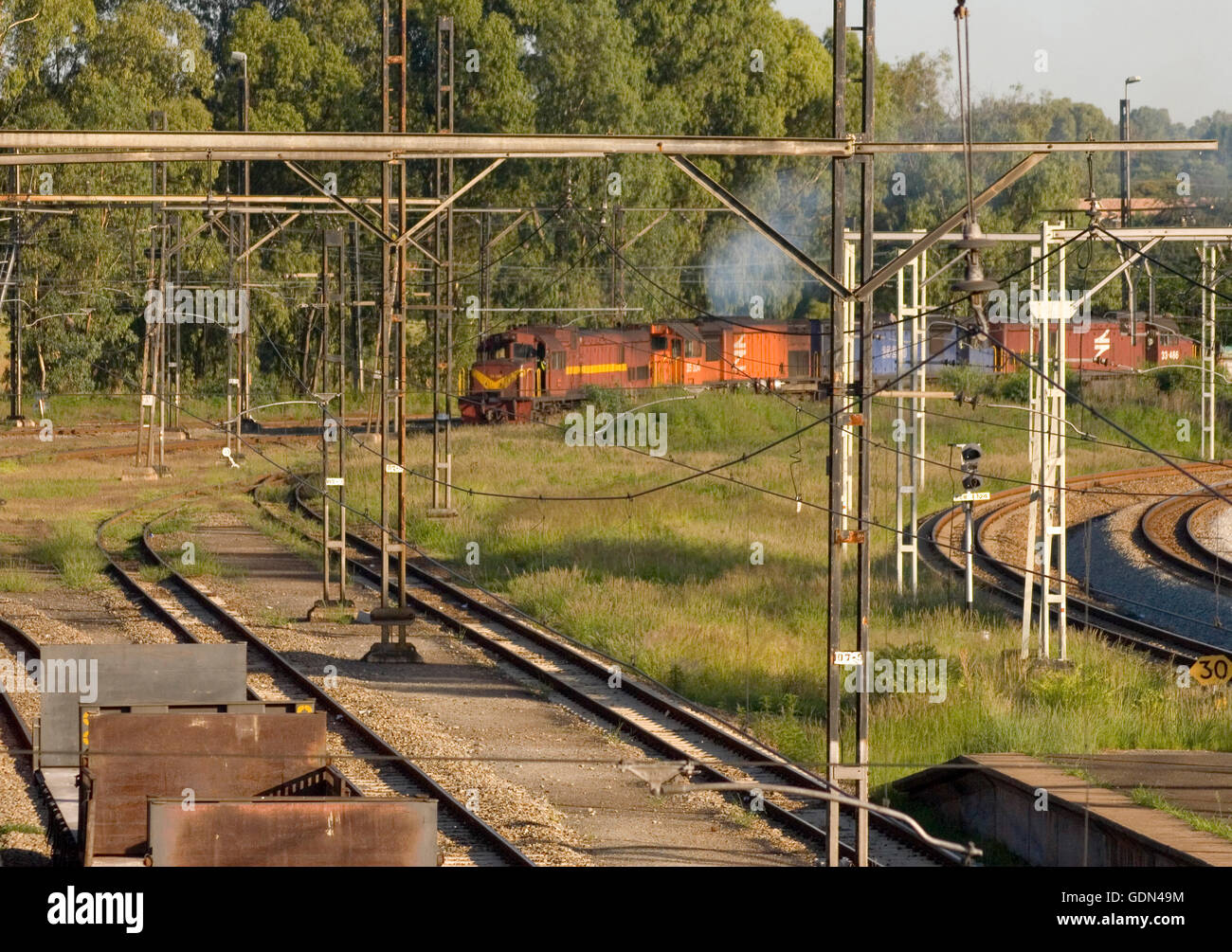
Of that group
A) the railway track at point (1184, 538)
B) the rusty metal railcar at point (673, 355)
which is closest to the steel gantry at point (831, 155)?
the railway track at point (1184, 538)

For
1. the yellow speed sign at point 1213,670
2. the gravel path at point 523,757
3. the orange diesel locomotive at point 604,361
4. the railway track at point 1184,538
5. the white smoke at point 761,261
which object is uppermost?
the white smoke at point 761,261

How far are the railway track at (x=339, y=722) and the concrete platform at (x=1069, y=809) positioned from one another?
3464 mm

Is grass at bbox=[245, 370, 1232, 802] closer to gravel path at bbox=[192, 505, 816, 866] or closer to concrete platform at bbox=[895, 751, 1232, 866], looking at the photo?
concrete platform at bbox=[895, 751, 1232, 866]

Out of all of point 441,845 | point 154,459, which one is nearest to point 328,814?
point 441,845

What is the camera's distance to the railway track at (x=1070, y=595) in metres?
20.2

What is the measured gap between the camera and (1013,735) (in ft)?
47.6

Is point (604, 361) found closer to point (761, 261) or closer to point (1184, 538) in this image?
point (761, 261)

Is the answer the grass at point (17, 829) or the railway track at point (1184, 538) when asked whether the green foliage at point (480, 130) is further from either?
the grass at point (17, 829)

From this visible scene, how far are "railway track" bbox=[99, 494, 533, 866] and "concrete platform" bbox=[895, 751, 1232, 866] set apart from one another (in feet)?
11.4

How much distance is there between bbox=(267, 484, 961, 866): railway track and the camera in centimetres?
1236

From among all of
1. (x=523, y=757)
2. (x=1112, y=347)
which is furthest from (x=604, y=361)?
(x=523, y=757)

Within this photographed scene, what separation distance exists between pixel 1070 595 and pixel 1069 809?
42.2 feet

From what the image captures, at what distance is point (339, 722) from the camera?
15984mm
